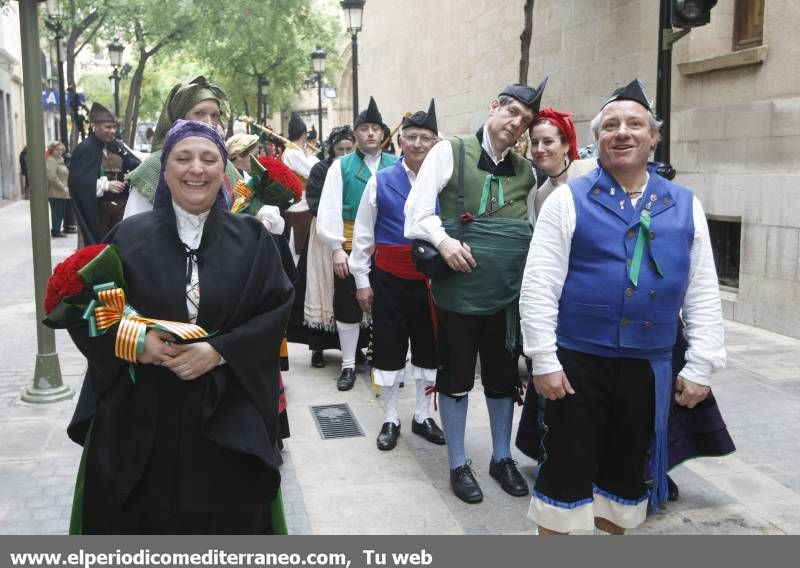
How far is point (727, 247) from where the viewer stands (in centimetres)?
922

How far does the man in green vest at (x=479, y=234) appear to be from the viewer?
4055 millimetres

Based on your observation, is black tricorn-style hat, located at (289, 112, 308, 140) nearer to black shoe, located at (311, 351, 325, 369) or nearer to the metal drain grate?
black shoe, located at (311, 351, 325, 369)

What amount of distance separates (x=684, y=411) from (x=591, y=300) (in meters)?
→ 1.30

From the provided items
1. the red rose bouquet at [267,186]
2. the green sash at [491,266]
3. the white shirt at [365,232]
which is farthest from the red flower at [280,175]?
the green sash at [491,266]

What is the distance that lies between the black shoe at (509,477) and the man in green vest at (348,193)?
80.6 inches

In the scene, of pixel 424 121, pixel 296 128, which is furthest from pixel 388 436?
pixel 296 128

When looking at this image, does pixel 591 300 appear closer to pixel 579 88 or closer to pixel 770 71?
pixel 770 71

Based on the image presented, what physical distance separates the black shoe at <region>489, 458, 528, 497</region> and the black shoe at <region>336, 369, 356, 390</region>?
2017 mm

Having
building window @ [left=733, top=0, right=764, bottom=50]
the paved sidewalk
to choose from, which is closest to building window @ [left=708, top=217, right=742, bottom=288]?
building window @ [left=733, top=0, right=764, bottom=50]

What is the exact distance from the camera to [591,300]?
3057mm

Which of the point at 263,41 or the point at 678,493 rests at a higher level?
the point at 263,41
